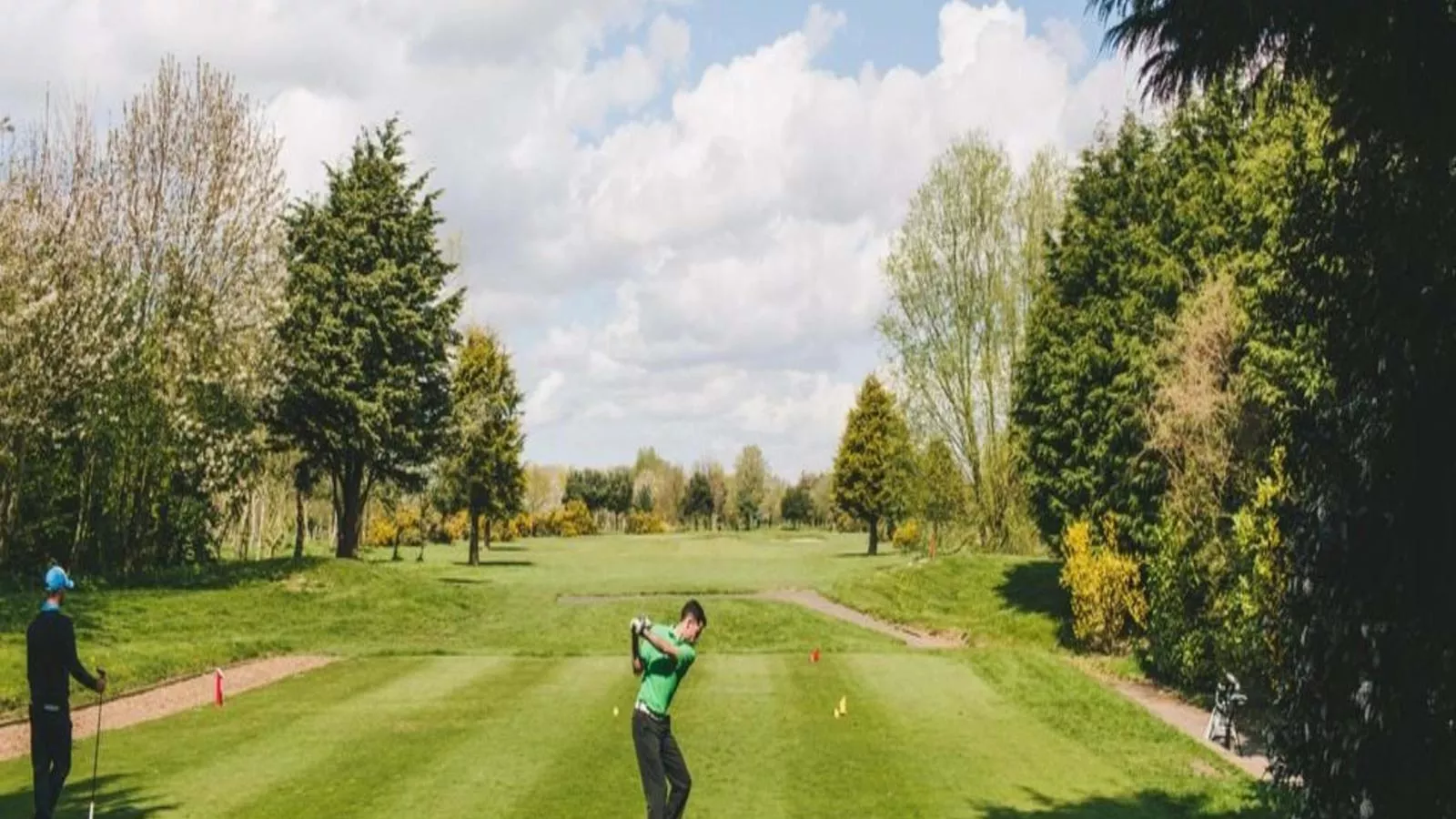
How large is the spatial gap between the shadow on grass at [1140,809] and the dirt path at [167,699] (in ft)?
41.7

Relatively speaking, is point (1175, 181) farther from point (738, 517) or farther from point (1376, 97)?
point (738, 517)

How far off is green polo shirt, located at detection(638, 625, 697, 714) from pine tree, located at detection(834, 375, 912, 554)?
7280 cm

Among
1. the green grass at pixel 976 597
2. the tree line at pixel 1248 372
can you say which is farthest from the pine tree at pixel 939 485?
the green grass at pixel 976 597

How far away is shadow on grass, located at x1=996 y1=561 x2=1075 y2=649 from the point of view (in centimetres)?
4061

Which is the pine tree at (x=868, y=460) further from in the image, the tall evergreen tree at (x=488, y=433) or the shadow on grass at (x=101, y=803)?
the shadow on grass at (x=101, y=803)

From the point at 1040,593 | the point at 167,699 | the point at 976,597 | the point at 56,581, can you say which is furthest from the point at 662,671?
the point at 976,597

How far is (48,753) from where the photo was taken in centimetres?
1243

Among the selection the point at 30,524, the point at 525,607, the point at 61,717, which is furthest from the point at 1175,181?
the point at 30,524

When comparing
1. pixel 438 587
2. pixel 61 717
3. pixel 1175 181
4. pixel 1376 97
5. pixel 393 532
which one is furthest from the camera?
pixel 393 532

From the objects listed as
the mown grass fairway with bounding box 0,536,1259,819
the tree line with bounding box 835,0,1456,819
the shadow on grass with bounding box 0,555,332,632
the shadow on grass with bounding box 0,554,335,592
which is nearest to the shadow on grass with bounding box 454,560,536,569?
the shadow on grass with bounding box 0,555,332,632

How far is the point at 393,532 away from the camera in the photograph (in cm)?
9319

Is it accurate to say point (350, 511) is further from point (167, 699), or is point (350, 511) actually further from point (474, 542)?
point (167, 699)

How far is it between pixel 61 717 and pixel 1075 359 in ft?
111

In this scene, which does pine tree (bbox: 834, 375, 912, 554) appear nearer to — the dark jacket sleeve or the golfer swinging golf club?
the golfer swinging golf club
